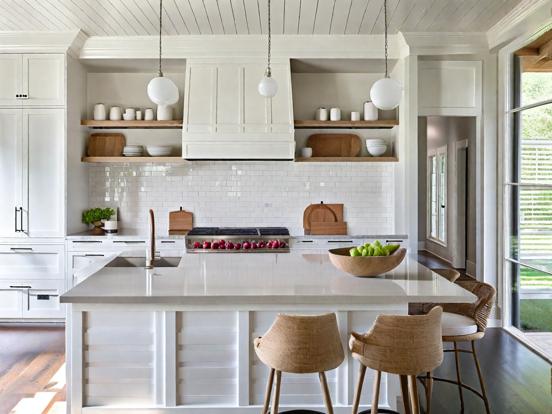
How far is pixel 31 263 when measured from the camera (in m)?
5.40

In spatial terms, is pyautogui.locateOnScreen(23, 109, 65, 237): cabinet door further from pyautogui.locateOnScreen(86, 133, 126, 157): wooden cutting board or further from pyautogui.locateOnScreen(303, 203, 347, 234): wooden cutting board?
pyautogui.locateOnScreen(303, 203, 347, 234): wooden cutting board

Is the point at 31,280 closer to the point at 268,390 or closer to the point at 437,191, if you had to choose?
the point at 268,390

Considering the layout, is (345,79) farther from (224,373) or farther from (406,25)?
(224,373)

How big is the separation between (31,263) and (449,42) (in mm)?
4950

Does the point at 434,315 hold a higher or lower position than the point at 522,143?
lower

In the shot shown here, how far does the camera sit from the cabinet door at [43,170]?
17.6ft

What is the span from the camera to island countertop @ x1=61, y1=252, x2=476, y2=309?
243cm

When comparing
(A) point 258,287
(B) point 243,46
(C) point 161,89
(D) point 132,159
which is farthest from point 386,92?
(D) point 132,159

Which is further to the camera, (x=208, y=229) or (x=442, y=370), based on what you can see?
(x=208, y=229)

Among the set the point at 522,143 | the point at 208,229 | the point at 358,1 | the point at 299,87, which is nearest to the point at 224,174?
the point at 208,229

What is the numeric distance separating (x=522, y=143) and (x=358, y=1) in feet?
6.87

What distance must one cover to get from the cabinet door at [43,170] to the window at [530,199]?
4.63 metres

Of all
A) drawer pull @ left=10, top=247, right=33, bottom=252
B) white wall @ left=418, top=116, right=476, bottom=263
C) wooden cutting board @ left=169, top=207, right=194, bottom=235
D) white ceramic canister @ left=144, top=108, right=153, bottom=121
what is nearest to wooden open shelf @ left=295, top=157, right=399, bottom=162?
wooden cutting board @ left=169, top=207, right=194, bottom=235

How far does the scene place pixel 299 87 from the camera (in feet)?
20.0
